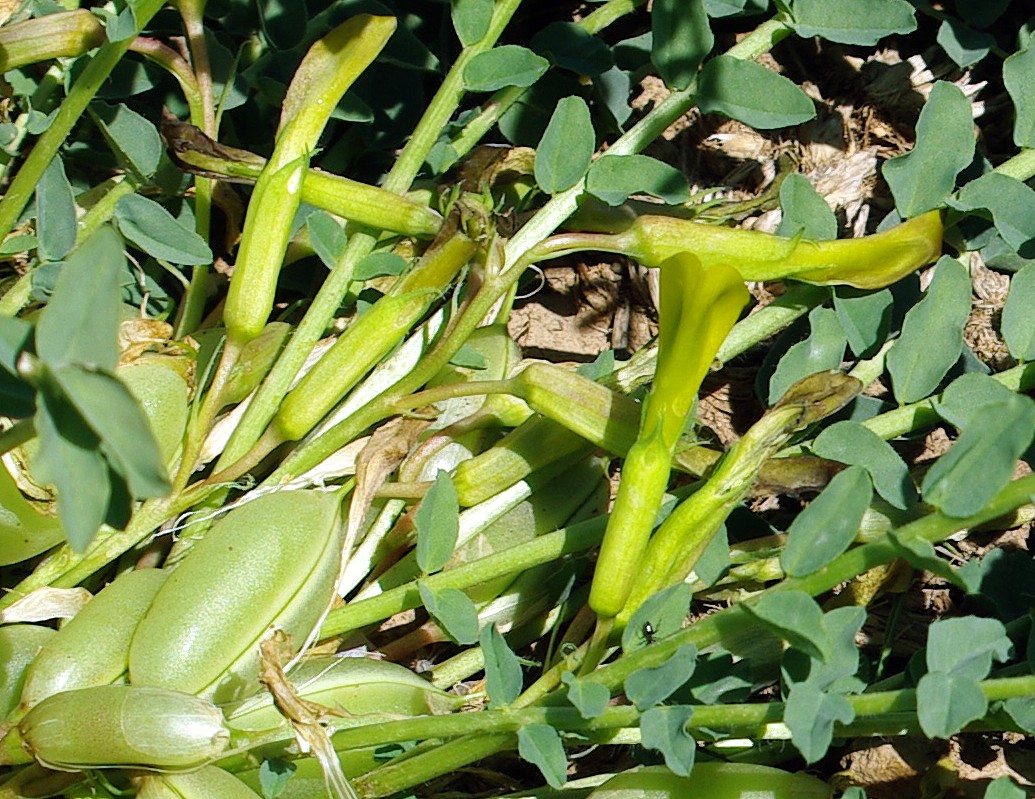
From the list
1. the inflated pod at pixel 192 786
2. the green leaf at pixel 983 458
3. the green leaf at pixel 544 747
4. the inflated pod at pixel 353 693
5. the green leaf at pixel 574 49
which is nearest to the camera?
the green leaf at pixel 983 458

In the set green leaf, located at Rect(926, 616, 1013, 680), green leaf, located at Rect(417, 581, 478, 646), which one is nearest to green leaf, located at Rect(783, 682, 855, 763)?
green leaf, located at Rect(926, 616, 1013, 680)

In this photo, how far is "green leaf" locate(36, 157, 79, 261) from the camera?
1821mm

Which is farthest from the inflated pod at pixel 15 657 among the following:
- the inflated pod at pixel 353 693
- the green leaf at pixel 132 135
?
the green leaf at pixel 132 135

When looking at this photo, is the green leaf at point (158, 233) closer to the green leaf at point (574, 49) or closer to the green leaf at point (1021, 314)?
the green leaf at point (574, 49)

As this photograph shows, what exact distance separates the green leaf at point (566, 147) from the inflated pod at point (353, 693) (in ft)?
2.43

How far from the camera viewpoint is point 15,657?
161 cm

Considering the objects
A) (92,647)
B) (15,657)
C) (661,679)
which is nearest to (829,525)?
(661,679)

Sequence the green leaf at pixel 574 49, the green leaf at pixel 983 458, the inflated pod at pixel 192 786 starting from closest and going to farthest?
the green leaf at pixel 983 458 < the inflated pod at pixel 192 786 < the green leaf at pixel 574 49

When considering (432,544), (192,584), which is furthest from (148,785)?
(432,544)

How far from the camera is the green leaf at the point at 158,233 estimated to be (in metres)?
1.84

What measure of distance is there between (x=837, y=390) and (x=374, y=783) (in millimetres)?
778

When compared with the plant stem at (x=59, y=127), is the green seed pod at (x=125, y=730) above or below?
below

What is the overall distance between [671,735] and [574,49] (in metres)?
1.17

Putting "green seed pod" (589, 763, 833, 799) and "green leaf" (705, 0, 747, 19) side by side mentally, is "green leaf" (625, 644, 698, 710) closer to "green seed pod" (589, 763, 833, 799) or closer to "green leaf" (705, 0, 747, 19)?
"green seed pod" (589, 763, 833, 799)
